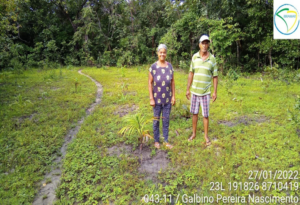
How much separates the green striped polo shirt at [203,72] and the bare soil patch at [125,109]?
9.12 ft

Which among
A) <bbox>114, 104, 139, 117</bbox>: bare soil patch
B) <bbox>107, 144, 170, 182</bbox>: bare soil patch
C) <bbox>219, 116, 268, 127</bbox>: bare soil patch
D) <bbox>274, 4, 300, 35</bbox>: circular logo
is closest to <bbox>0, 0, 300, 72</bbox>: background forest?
<bbox>274, 4, 300, 35</bbox>: circular logo

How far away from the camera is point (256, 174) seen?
10.00 ft

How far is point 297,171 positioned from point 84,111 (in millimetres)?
5353

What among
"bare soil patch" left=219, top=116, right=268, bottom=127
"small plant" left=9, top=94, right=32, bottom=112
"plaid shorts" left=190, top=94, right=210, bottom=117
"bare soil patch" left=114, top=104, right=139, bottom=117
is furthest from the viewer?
"small plant" left=9, top=94, right=32, bottom=112

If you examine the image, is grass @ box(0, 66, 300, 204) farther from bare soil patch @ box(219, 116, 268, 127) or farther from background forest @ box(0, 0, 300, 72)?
background forest @ box(0, 0, 300, 72)

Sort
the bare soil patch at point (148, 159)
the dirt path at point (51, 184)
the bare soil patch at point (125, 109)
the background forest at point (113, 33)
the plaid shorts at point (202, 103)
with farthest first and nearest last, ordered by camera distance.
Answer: the background forest at point (113, 33) → the bare soil patch at point (125, 109) → the plaid shorts at point (202, 103) → the bare soil patch at point (148, 159) → the dirt path at point (51, 184)

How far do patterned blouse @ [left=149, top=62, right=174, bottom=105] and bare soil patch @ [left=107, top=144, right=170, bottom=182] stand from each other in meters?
1.02

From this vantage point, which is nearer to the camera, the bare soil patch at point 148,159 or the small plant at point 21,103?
the bare soil patch at point 148,159

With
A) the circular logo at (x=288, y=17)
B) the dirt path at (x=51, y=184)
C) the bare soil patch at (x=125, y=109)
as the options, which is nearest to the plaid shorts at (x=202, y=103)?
the bare soil patch at (x=125, y=109)

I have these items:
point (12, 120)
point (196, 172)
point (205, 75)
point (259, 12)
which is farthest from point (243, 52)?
point (12, 120)

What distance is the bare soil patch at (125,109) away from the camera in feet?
19.3

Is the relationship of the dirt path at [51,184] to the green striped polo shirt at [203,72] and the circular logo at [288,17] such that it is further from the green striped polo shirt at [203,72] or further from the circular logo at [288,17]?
the circular logo at [288,17]

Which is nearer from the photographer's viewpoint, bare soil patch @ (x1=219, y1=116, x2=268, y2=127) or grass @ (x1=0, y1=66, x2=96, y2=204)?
grass @ (x1=0, y1=66, x2=96, y2=204)

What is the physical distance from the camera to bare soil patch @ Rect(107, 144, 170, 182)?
327 cm
